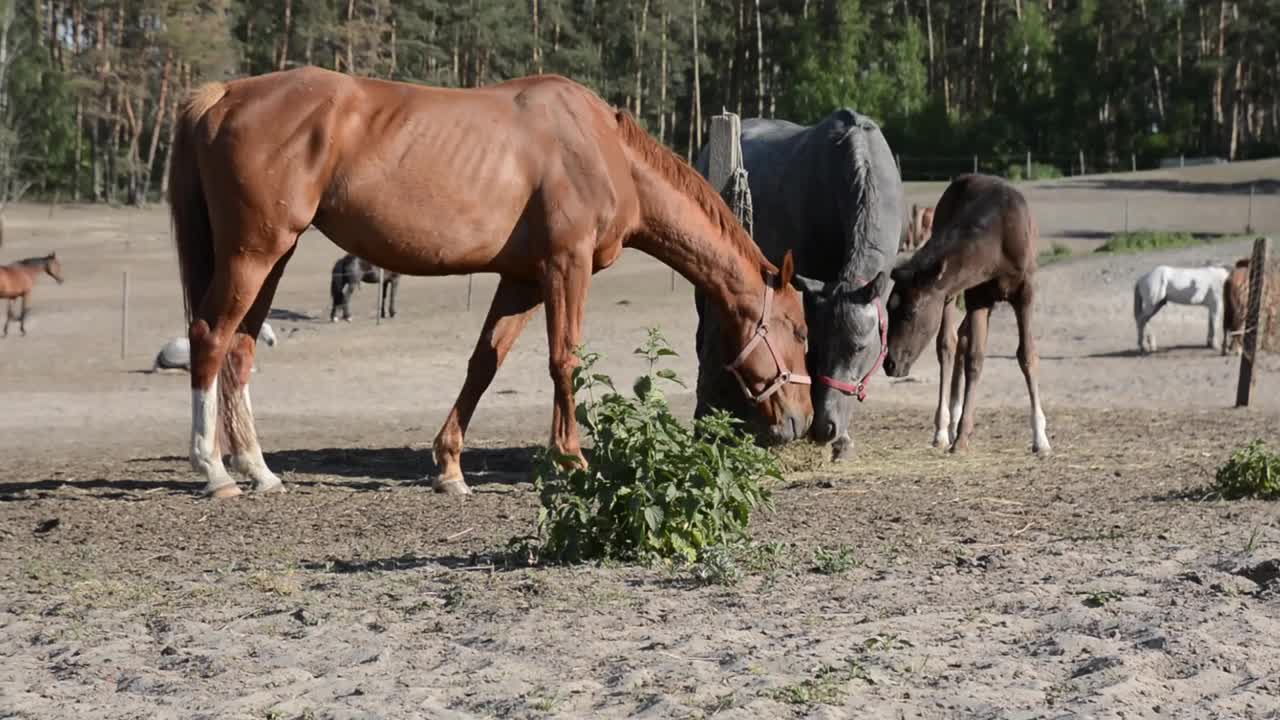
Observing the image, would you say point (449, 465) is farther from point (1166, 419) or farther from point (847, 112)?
point (1166, 419)

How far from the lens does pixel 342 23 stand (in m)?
59.1

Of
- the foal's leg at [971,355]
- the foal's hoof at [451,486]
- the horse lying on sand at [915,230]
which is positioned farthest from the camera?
the horse lying on sand at [915,230]

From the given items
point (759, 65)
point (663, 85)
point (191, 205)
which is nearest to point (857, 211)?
point (191, 205)

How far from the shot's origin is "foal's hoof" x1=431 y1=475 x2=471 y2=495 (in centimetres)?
872

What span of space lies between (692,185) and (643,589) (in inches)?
148

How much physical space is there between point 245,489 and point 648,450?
11.8 feet

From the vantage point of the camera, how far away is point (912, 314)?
10250 mm

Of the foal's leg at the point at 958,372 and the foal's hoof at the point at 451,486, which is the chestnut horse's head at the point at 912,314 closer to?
the foal's leg at the point at 958,372

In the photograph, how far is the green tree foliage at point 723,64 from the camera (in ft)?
190

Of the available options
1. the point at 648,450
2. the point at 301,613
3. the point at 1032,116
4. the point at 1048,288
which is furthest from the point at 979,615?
the point at 1032,116

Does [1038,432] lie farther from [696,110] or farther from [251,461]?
[696,110]

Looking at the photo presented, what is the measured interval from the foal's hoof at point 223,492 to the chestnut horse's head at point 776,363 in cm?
272

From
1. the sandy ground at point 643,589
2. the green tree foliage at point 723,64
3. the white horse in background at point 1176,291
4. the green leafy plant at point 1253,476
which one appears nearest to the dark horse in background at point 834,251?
the sandy ground at point 643,589

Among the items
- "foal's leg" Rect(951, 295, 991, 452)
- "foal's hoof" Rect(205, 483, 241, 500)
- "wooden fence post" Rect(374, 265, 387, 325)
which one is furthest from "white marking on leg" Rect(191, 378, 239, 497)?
"wooden fence post" Rect(374, 265, 387, 325)
